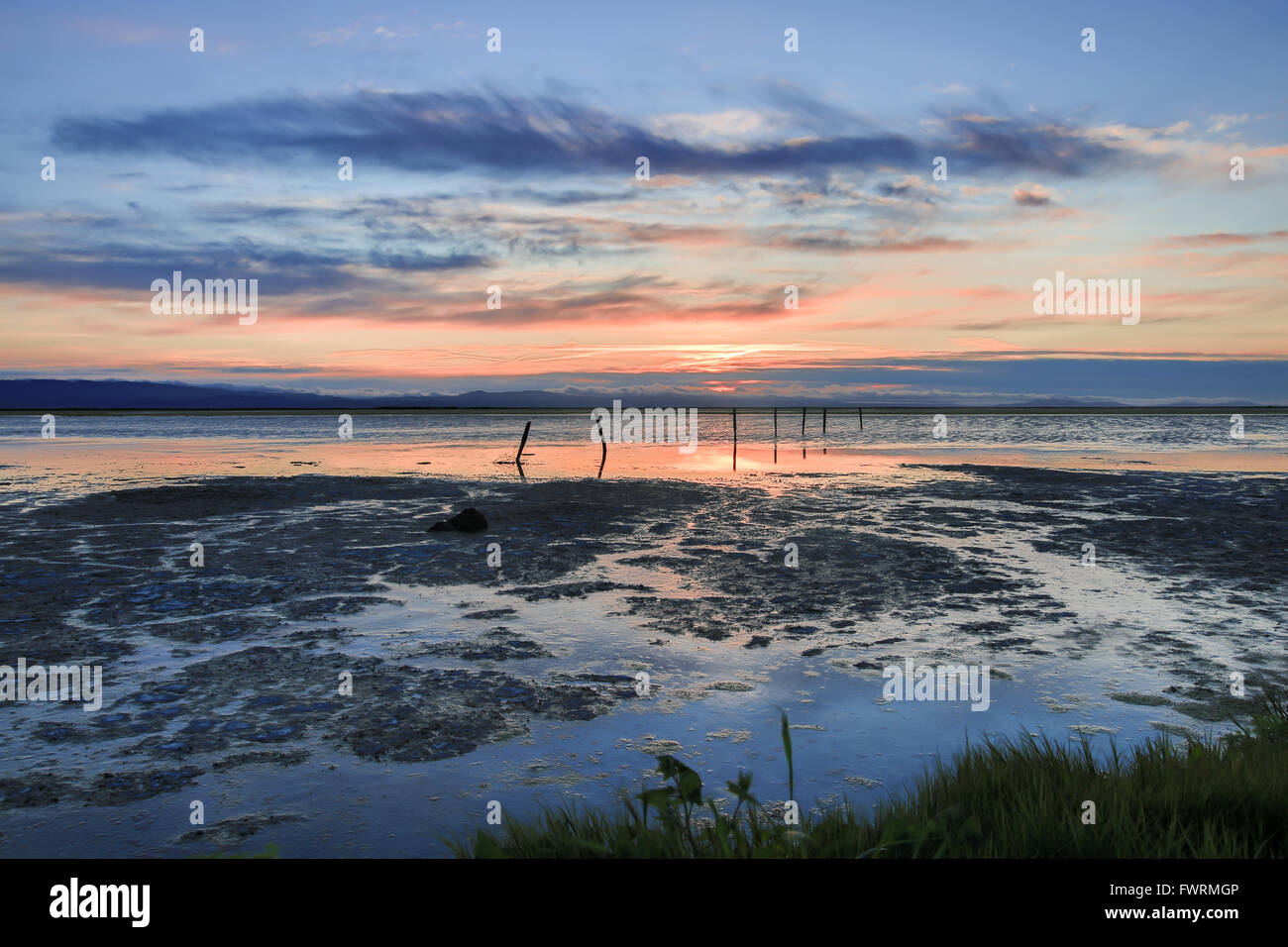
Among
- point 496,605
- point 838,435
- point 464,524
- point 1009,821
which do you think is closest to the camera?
point 1009,821

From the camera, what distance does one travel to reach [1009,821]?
4.29m

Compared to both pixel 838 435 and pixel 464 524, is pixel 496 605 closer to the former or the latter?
pixel 464 524

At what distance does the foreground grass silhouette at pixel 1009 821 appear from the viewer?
3805 millimetres

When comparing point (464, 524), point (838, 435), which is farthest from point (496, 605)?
point (838, 435)

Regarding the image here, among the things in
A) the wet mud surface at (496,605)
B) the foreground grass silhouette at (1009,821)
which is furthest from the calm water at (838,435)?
the foreground grass silhouette at (1009,821)

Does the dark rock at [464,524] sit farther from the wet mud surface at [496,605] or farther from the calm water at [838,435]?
the calm water at [838,435]

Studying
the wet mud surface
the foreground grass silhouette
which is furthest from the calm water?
the foreground grass silhouette

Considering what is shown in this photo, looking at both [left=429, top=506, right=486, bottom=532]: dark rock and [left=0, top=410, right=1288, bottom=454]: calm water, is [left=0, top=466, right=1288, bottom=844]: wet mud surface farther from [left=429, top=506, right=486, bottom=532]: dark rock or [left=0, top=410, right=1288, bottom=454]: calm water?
[left=0, top=410, right=1288, bottom=454]: calm water

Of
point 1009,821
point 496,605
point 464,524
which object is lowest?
point 496,605

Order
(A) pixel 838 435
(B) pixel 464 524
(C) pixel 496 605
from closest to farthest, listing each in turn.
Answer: (C) pixel 496 605
(B) pixel 464 524
(A) pixel 838 435
